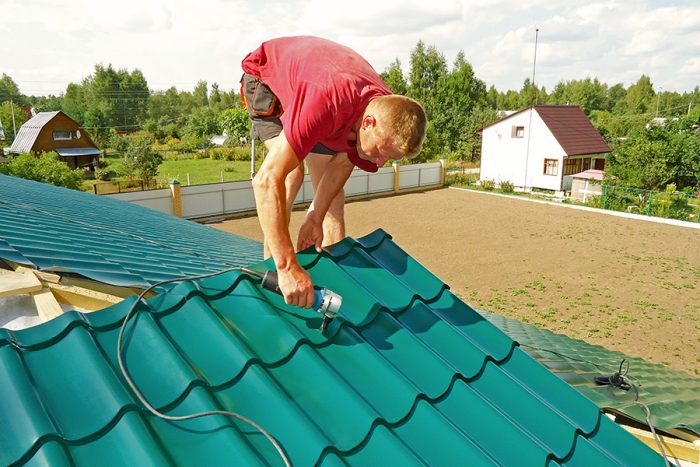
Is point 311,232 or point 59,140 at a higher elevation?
point 59,140

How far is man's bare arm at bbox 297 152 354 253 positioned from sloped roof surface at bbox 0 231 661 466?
244 millimetres

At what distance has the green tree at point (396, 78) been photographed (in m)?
47.4

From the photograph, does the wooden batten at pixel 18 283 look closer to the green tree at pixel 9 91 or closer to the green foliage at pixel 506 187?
the green foliage at pixel 506 187

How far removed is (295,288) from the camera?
2.16 meters

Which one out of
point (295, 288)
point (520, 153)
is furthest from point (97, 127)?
point (295, 288)

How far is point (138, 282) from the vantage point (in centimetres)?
269

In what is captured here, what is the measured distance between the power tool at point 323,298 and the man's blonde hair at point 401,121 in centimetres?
70

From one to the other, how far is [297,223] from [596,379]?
16.5m

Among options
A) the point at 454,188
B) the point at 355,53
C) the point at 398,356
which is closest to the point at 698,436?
the point at 398,356

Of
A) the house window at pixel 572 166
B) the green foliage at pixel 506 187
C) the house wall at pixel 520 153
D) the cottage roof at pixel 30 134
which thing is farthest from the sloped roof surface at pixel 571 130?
the cottage roof at pixel 30 134

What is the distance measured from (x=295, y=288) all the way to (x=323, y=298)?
13 centimetres

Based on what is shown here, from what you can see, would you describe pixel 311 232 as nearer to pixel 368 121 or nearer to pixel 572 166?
pixel 368 121

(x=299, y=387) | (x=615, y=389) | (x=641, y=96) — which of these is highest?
(x=641, y=96)

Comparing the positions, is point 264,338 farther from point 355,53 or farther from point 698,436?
point 698,436
